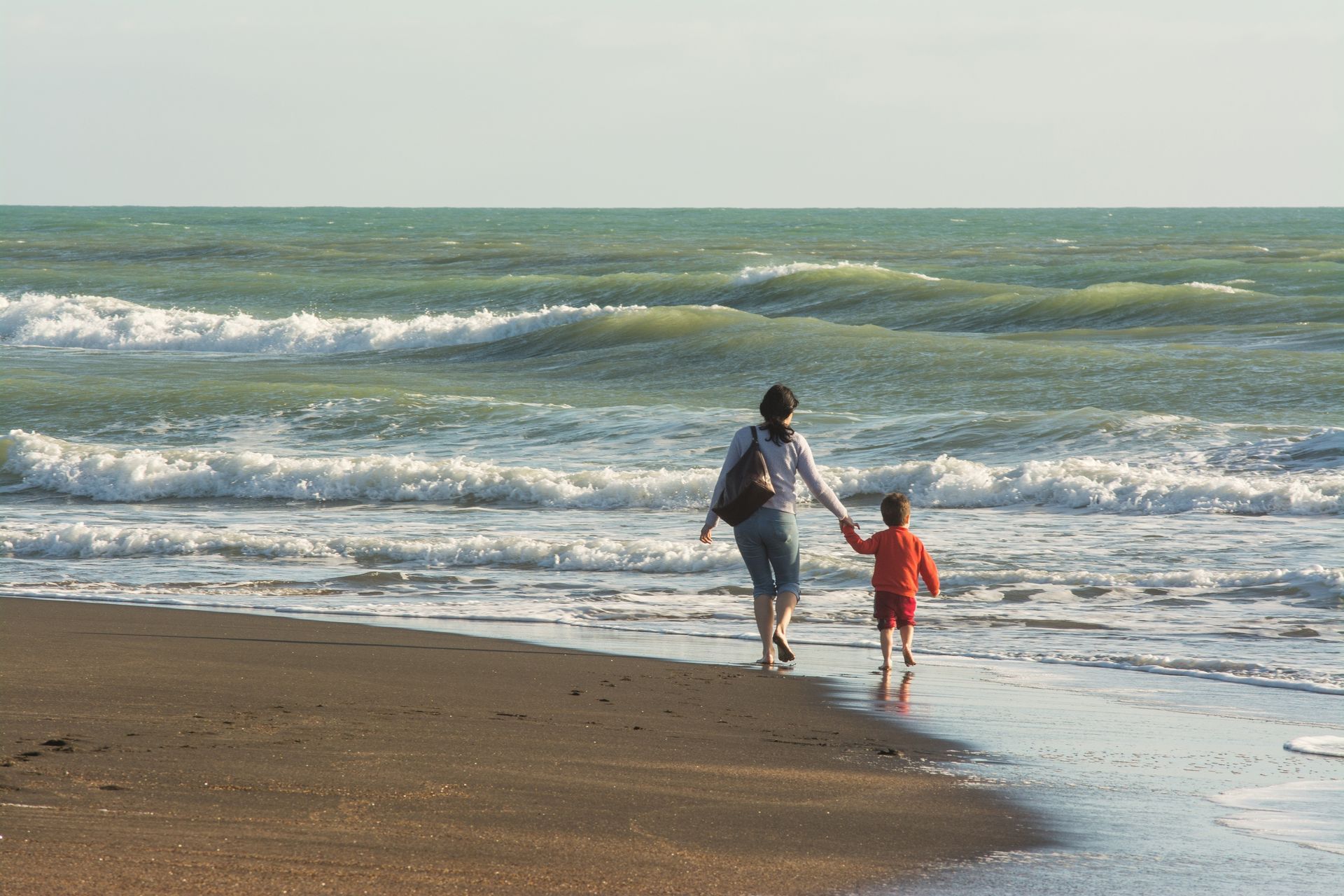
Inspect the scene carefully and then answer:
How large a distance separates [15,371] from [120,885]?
21.9 meters

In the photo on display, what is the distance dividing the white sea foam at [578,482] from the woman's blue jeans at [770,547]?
567cm

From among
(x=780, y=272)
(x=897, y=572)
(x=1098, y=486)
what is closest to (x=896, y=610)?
(x=897, y=572)

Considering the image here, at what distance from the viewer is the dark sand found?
10.1 feet

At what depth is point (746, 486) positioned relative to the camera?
6.76m

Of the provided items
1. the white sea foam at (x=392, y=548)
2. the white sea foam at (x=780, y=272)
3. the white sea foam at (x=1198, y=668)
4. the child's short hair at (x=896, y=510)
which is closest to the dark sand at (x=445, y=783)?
the child's short hair at (x=896, y=510)

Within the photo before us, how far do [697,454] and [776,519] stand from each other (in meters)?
7.80

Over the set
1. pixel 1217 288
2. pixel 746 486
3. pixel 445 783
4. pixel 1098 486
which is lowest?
pixel 1098 486

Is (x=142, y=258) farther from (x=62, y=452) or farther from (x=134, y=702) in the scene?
(x=134, y=702)

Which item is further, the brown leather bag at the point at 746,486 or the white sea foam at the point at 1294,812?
the brown leather bag at the point at 746,486

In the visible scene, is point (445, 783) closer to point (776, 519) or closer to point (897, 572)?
point (776, 519)

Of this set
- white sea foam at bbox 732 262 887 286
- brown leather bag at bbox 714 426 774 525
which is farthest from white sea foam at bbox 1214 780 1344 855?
white sea foam at bbox 732 262 887 286

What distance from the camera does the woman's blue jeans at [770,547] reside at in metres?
6.84

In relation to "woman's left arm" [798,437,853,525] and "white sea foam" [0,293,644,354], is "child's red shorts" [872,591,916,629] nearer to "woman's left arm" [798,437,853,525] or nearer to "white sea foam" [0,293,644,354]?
"woman's left arm" [798,437,853,525]

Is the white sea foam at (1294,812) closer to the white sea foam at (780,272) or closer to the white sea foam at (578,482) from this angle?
the white sea foam at (578,482)
